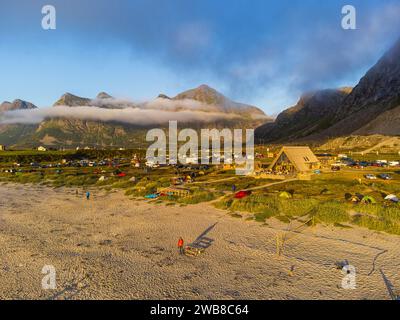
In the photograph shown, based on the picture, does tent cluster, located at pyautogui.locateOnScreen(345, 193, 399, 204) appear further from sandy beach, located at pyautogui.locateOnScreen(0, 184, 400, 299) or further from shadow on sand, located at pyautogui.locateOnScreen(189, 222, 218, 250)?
shadow on sand, located at pyautogui.locateOnScreen(189, 222, 218, 250)

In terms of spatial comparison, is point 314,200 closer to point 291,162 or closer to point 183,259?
point 183,259

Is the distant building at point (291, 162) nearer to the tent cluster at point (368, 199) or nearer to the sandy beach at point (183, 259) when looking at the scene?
the tent cluster at point (368, 199)

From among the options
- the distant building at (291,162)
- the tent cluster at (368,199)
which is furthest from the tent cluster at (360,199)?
the distant building at (291,162)

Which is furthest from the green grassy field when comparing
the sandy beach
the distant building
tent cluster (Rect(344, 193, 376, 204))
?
the distant building
